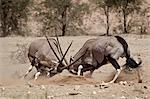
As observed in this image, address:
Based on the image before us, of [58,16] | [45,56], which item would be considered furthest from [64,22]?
[45,56]

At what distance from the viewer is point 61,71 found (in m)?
15.4

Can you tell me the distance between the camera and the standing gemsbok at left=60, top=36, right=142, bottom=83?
575 inches

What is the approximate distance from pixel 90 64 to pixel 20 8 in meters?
18.9

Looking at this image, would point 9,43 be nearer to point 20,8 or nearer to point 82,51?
point 20,8

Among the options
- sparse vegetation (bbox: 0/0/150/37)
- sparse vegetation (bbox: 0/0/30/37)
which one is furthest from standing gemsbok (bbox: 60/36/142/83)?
sparse vegetation (bbox: 0/0/30/37)

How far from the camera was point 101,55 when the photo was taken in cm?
1474

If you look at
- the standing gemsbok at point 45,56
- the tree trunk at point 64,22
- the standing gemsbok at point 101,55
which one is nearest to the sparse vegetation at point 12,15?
the tree trunk at point 64,22

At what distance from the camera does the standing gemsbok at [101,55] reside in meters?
14.6

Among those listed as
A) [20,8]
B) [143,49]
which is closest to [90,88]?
[143,49]

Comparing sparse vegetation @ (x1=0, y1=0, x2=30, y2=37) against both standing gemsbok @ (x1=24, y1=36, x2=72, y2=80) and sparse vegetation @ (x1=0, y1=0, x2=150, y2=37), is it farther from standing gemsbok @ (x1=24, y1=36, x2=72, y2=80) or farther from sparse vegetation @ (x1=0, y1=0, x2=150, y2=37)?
standing gemsbok @ (x1=24, y1=36, x2=72, y2=80)

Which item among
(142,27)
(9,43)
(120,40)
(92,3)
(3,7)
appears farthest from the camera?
(92,3)

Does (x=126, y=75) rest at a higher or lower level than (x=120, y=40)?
lower

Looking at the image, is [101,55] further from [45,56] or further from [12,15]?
[12,15]

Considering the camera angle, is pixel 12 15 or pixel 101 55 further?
pixel 12 15
